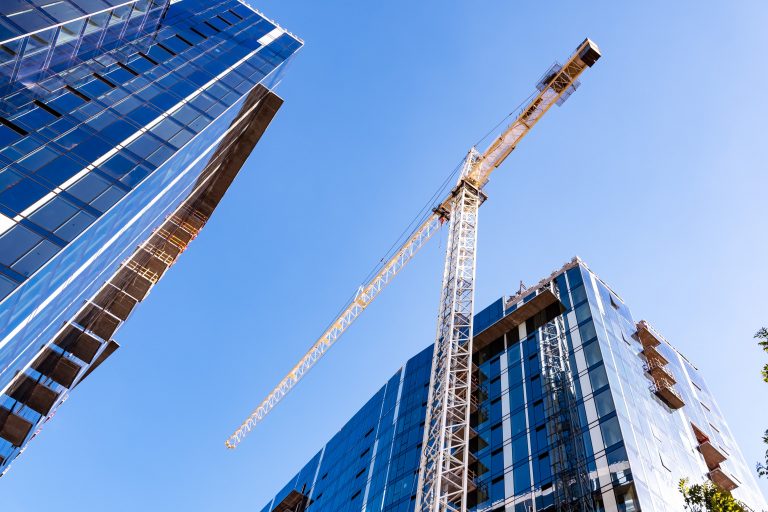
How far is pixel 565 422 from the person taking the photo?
1574 inches

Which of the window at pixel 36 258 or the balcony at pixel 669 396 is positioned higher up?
the balcony at pixel 669 396

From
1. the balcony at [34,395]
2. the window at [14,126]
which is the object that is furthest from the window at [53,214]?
the balcony at [34,395]

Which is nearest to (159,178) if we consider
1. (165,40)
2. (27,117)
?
(27,117)

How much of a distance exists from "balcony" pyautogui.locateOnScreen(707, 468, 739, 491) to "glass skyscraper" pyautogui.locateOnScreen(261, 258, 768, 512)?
0.10m

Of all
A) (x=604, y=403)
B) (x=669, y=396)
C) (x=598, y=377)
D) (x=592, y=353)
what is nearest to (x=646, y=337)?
(x=669, y=396)

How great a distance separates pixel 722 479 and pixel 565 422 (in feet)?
49.3

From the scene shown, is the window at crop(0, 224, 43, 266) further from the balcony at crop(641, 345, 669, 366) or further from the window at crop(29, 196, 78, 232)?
the balcony at crop(641, 345, 669, 366)

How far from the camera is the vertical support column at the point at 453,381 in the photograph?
123 ft

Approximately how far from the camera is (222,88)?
37.8 m

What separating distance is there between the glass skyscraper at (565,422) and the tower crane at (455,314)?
3.17m

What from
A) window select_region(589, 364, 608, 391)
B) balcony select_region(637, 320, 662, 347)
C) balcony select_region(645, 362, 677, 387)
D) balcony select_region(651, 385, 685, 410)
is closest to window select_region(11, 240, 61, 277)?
window select_region(589, 364, 608, 391)

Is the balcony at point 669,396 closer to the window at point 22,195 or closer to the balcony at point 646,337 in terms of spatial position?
the balcony at point 646,337

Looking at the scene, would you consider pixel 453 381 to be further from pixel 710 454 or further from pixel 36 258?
pixel 36 258

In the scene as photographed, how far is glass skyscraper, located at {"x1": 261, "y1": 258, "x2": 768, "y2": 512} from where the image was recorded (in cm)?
3628
